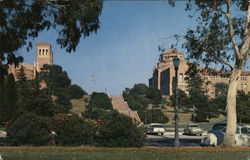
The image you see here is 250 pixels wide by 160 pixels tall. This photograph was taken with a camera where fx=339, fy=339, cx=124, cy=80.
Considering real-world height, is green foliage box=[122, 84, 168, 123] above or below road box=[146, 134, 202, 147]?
above

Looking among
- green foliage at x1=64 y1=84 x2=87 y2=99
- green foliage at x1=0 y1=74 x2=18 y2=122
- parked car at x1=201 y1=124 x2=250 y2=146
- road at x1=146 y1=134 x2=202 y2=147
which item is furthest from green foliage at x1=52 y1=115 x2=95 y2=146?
green foliage at x1=64 y1=84 x2=87 y2=99

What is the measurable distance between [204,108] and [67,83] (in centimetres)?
5418

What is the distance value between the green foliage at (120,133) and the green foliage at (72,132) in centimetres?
56

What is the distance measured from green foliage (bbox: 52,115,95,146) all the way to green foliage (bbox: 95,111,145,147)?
1.84ft

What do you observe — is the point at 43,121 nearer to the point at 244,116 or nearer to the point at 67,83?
the point at 244,116

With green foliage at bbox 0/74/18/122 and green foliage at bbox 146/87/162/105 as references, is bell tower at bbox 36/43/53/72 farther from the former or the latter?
green foliage at bbox 0/74/18/122

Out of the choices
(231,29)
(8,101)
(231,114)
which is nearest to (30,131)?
(231,114)

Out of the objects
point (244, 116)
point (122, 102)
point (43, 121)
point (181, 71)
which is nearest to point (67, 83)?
point (122, 102)

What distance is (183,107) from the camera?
257ft

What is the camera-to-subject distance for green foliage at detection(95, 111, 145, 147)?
15883mm

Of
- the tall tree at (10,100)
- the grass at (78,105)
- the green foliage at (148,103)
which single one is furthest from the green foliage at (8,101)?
the grass at (78,105)

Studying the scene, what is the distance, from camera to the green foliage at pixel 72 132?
16.4m

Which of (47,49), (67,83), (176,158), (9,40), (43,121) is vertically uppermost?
(47,49)

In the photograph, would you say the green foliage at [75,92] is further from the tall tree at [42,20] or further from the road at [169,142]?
the tall tree at [42,20]
